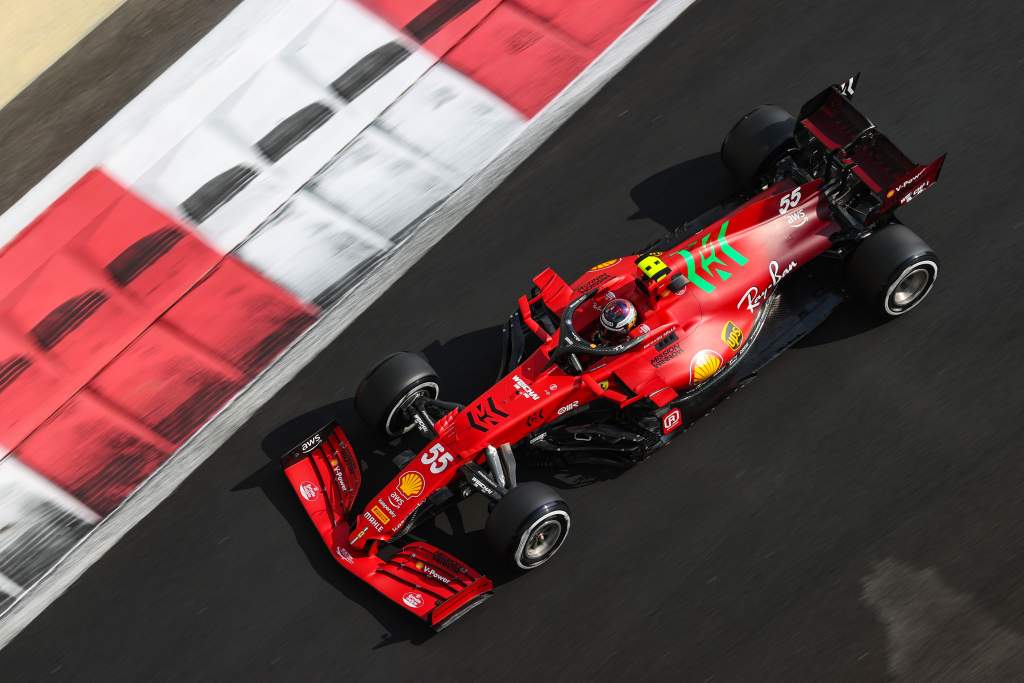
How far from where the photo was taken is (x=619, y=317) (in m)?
9.92

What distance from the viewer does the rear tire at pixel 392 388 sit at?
10430mm

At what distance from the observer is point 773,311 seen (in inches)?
428

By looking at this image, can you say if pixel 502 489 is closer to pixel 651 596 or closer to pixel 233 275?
pixel 651 596

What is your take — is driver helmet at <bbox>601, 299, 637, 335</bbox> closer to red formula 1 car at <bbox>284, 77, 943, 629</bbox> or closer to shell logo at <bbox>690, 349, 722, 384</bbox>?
red formula 1 car at <bbox>284, 77, 943, 629</bbox>

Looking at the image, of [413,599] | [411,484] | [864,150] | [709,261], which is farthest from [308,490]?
[864,150]

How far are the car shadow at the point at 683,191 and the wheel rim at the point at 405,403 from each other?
3001 millimetres

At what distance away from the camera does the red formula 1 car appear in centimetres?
992

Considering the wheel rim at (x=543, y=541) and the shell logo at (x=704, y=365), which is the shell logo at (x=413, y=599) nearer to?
the wheel rim at (x=543, y=541)

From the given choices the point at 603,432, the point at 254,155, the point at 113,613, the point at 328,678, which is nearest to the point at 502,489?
the point at 603,432

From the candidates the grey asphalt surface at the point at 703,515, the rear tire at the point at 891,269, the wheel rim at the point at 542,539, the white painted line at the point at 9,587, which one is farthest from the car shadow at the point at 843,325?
the white painted line at the point at 9,587

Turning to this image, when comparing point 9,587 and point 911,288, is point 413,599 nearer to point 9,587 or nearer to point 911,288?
point 9,587

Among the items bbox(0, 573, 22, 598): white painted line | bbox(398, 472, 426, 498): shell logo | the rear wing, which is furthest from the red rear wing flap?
the rear wing

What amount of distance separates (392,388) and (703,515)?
2987mm

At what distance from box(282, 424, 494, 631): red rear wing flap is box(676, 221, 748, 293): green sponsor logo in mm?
3243
